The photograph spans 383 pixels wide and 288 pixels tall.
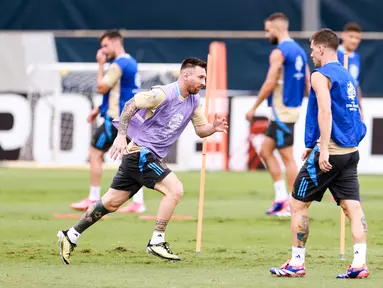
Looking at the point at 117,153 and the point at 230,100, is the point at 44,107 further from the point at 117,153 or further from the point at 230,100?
the point at 117,153

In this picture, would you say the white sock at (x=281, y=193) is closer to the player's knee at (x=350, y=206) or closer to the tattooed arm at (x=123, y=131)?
the tattooed arm at (x=123, y=131)

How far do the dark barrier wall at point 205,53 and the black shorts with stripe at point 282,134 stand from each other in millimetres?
9128

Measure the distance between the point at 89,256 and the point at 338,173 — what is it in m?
2.63

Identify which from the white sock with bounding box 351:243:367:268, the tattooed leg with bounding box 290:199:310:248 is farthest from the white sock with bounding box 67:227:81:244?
the white sock with bounding box 351:243:367:268

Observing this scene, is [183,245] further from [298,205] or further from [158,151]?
[298,205]


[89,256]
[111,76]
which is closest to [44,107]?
[111,76]

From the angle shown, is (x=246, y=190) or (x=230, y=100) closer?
(x=246, y=190)

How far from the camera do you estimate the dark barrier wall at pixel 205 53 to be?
24.0 metres

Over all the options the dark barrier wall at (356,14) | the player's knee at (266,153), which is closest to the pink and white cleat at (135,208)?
the player's knee at (266,153)

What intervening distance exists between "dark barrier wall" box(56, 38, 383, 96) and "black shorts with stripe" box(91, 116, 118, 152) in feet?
29.7

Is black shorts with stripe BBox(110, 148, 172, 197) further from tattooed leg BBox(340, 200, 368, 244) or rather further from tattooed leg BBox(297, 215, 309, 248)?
tattooed leg BBox(340, 200, 368, 244)

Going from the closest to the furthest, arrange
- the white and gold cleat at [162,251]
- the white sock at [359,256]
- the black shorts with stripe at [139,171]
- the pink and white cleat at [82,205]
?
the white sock at [359,256] < the white and gold cleat at [162,251] < the black shorts with stripe at [139,171] < the pink and white cleat at [82,205]

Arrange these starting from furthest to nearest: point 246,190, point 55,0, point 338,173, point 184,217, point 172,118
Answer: point 55,0, point 246,190, point 184,217, point 172,118, point 338,173

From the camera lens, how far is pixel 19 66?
77.8 feet
